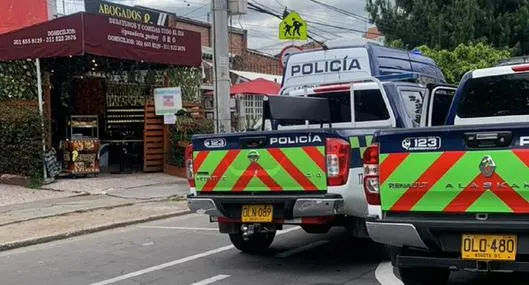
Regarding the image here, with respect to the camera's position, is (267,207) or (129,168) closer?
(267,207)

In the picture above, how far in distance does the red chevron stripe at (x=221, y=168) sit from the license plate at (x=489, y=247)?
2884 mm

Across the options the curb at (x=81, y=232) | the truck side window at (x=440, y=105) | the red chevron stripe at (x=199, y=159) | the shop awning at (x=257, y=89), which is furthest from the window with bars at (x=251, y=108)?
the red chevron stripe at (x=199, y=159)

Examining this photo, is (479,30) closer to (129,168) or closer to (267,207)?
(129,168)

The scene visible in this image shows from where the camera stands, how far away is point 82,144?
53.1ft

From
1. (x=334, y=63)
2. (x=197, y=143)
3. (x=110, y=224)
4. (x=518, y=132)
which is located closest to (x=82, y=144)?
(x=110, y=224)

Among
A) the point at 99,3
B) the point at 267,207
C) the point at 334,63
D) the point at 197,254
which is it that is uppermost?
the point at 99,3

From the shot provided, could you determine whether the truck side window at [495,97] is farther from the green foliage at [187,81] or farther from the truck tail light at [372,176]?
the green foliage at [187,81]

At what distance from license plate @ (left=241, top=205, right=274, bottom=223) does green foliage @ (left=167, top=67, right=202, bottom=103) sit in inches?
457

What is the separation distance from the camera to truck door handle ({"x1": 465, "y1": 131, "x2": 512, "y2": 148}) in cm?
485

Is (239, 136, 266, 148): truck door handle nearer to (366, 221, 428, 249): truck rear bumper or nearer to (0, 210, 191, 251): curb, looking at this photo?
(366, 221, 428, 249): truck rear bumper

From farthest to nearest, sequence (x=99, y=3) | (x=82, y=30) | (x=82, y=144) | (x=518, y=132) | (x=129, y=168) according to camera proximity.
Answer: (x=99, y=3)
(x=129, y=168)
(x=82, y=144)
(x=82, y=30)
(x=518, y=132)

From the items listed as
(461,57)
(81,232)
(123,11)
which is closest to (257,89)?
(461,57)

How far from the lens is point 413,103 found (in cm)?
888

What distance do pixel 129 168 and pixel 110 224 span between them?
7328 mm
